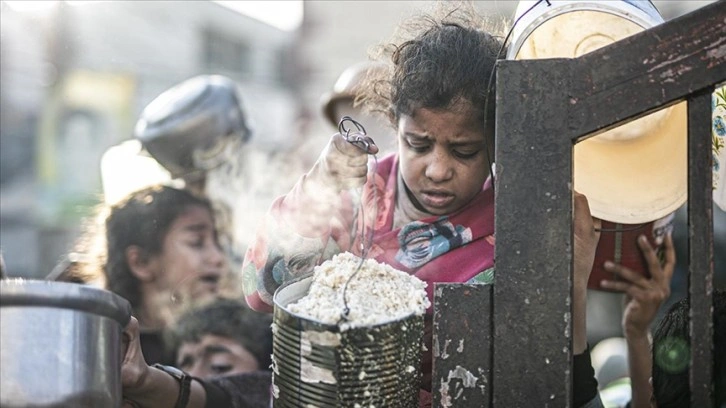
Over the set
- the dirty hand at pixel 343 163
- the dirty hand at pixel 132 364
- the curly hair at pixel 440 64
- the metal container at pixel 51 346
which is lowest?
the dirty hand at pixel 132 364

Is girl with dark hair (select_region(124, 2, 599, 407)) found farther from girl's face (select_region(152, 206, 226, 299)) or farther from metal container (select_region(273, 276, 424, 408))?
girl's face (select_region(152, 206, 226, 299))

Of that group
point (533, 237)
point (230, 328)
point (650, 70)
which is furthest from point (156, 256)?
point (650, 70)

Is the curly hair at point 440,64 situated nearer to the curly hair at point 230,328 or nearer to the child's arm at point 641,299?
the child's arm at point 641,299

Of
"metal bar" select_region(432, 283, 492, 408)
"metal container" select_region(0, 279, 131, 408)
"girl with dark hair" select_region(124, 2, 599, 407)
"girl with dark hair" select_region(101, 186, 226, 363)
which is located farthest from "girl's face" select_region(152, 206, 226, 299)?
"metal bar" select_region(432, 283, 492, 408)

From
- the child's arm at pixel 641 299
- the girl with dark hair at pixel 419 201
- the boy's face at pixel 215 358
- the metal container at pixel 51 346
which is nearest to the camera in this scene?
the metal container at pixel 51 346

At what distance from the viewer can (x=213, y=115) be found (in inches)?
226

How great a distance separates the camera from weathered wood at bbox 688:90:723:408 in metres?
1.61

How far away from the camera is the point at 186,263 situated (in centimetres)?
473

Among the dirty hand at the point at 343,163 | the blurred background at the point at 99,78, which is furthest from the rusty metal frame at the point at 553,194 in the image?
the blurred background at the point at 99,78

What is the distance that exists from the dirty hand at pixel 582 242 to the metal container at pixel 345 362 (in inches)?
22.1

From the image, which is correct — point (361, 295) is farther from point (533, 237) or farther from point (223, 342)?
point (223, 342)

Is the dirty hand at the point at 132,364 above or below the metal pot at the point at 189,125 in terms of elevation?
below

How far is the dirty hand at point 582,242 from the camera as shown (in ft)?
6.97

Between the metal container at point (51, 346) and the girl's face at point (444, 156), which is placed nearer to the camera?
the metal container at point (51, 346)
